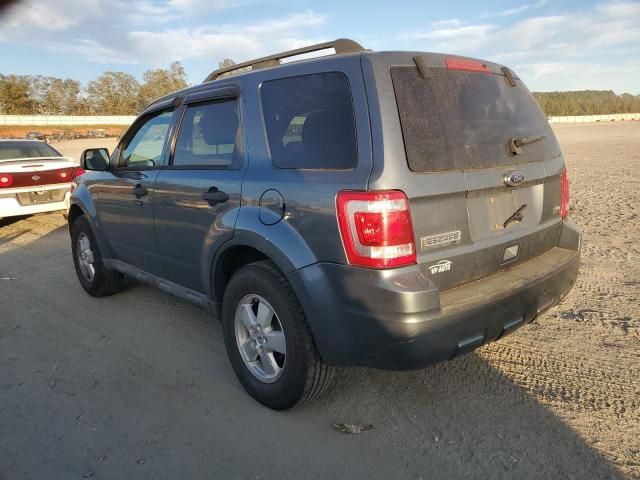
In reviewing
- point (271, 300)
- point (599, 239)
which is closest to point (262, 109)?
point (271, 300)

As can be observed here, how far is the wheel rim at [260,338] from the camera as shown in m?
2.86

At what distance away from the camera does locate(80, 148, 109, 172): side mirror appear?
450 cm

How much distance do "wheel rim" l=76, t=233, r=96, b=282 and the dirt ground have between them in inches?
26.3

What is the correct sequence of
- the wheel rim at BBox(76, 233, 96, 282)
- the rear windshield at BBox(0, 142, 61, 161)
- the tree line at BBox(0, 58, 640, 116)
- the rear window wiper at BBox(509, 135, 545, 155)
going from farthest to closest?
the tree line at BBox(0, 58, 640, 116), the rear windshield at BBox(0, 142, 61, 161), the wheel rim at BBox(76, 233, 96, 282), the rear window wiper at BBox(509, 135, 545, 155)

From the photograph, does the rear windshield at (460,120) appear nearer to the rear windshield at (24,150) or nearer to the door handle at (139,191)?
the door handle at (139,191)

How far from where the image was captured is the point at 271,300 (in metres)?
2.73

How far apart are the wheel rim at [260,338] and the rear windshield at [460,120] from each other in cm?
123

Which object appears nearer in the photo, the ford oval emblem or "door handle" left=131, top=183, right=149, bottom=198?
the ford oval emblem

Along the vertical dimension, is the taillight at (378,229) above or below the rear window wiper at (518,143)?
below

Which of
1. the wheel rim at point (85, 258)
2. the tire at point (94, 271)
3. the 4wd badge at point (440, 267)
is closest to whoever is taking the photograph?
the 4wd badge at point (440, 267)

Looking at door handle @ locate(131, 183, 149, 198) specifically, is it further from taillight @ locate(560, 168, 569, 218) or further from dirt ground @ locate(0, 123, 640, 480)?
taillight @ locate(560, 168, 569, 218)

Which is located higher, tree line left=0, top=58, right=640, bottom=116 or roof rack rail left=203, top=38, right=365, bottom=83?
tree line left=0, top=58, right=640, bottom=116

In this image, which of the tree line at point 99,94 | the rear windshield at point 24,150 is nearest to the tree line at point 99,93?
the tree line at point 99,94

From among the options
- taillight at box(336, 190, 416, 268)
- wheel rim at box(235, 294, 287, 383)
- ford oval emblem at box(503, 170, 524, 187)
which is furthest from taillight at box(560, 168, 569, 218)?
wheel rim at box(235, 294, 287, 383)
